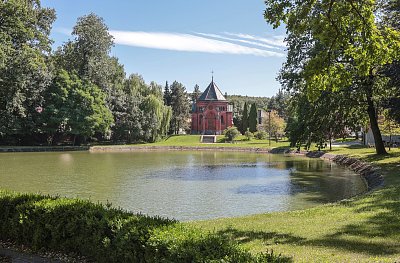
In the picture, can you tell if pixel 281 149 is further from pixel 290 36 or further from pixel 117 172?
pixel 117 172

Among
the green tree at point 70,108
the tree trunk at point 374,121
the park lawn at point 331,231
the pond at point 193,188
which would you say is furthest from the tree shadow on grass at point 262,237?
the green tree at point 70,108

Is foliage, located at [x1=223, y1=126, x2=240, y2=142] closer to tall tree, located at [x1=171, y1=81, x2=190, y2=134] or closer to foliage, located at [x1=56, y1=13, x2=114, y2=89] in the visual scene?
tall tree, located at [x1=171, y1=81, x2=190, y2=134]

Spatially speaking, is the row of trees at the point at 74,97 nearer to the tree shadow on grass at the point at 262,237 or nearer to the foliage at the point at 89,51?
the foliage at the point at 89,51

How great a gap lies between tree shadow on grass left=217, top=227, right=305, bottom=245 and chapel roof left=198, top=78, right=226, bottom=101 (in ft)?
242

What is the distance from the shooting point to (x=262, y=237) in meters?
7.30

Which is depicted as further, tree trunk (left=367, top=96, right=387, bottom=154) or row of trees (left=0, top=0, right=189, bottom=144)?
row of trees (left=0, top=0, right=189, bottom=144)

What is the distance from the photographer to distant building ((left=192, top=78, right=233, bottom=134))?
80.4 meters

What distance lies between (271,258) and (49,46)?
126ft

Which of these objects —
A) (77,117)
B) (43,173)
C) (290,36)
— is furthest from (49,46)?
(290,36)

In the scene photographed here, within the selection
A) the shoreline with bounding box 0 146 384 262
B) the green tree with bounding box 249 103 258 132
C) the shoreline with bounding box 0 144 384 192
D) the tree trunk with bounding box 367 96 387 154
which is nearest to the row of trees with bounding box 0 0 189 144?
the shoreline with bounding box 0 144 384 192

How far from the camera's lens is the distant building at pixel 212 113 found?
264 feet

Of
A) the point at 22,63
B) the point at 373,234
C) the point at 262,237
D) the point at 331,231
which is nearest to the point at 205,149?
the point at 22,63

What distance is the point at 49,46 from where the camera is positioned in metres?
37.8

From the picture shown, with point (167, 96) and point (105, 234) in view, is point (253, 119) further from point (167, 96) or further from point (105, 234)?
point (105, 234)
